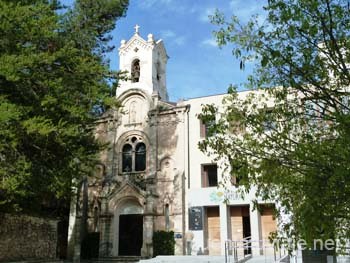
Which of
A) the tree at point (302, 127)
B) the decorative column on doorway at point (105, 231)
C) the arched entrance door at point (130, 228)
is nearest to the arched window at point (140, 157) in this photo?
the arched entrance door at point (130, 228)

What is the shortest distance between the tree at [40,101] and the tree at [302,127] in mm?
7761

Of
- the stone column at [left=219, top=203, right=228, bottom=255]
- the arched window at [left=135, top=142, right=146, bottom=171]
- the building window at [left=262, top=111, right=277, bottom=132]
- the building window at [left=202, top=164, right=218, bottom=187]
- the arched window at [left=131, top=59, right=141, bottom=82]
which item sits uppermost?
the arched window at [left=131, top=59, right=141, bottom=82]

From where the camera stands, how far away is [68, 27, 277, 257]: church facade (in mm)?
24172

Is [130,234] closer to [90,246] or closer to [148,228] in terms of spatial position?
[148,228]

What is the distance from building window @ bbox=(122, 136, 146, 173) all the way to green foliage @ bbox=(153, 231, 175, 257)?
5251 mm

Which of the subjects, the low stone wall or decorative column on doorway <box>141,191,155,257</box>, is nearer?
the low stone wall

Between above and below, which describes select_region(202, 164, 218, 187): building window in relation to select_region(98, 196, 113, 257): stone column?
above

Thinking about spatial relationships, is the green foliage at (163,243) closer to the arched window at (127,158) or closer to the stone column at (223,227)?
the stone column at (223,227)

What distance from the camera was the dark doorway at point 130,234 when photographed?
26.6 metres

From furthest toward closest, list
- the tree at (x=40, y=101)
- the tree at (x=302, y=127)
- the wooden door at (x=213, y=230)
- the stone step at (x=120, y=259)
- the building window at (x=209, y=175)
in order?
the building window at (x=209, y=175) → the stone step at (x=120, y=259) → the wooden door at (x=213, y=230) → the tree at (x=40, y=101) → the tree at (x=302, y=127)

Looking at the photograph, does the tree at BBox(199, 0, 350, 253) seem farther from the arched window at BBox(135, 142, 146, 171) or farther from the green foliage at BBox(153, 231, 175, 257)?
the arched window at BBox(135, 142, 146, 171)

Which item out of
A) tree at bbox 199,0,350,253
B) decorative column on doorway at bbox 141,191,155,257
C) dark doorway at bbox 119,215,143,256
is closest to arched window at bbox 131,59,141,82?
decorative column on doorway at bbox 141,191,155,257

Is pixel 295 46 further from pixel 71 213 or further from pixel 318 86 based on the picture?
pixel 71 213

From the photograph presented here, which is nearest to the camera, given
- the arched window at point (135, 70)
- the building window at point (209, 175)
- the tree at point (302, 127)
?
the tree at point (302, 127)
